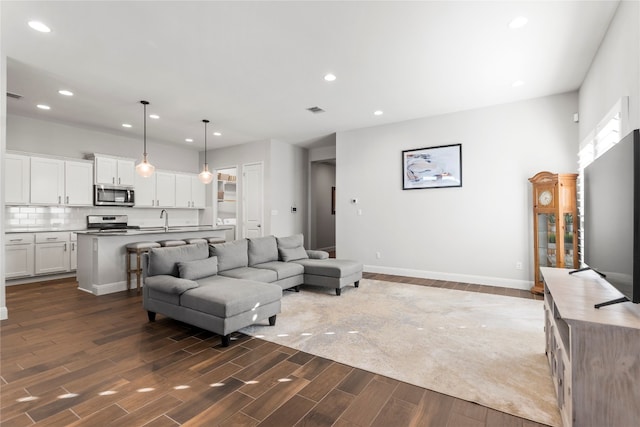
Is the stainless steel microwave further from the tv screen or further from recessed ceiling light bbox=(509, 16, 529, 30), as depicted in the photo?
the tv screen

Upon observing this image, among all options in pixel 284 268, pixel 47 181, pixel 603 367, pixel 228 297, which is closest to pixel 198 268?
pixel 228 297

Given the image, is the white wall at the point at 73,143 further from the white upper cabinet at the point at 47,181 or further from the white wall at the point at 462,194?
the white wall at the point at 462,194

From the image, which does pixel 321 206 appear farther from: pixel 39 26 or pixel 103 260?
pixel 39 26

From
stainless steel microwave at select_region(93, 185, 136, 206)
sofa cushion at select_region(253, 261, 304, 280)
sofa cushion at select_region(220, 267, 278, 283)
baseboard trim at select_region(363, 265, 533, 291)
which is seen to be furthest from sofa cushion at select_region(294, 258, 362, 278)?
stainless steel microwave at select_region(93, 185, 136, 206)

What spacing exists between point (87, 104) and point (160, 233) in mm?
2316

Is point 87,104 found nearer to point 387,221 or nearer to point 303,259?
point 303,259

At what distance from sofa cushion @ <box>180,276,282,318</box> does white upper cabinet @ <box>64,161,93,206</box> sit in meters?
4.44

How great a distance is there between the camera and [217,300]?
2799 mm

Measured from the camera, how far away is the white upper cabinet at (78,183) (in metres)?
5.91

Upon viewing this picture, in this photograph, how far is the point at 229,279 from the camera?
3.50 m

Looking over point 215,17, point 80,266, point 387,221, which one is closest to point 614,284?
point 215,17

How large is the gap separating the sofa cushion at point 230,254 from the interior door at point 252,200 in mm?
3023

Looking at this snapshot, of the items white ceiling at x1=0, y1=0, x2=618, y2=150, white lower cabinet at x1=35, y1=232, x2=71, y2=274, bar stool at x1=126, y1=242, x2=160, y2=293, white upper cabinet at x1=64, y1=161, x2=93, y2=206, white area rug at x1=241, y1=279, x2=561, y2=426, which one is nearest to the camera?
white area rug at x1=241, y1=279, x2=561, y2=426

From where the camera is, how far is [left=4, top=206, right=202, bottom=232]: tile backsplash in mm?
5539
